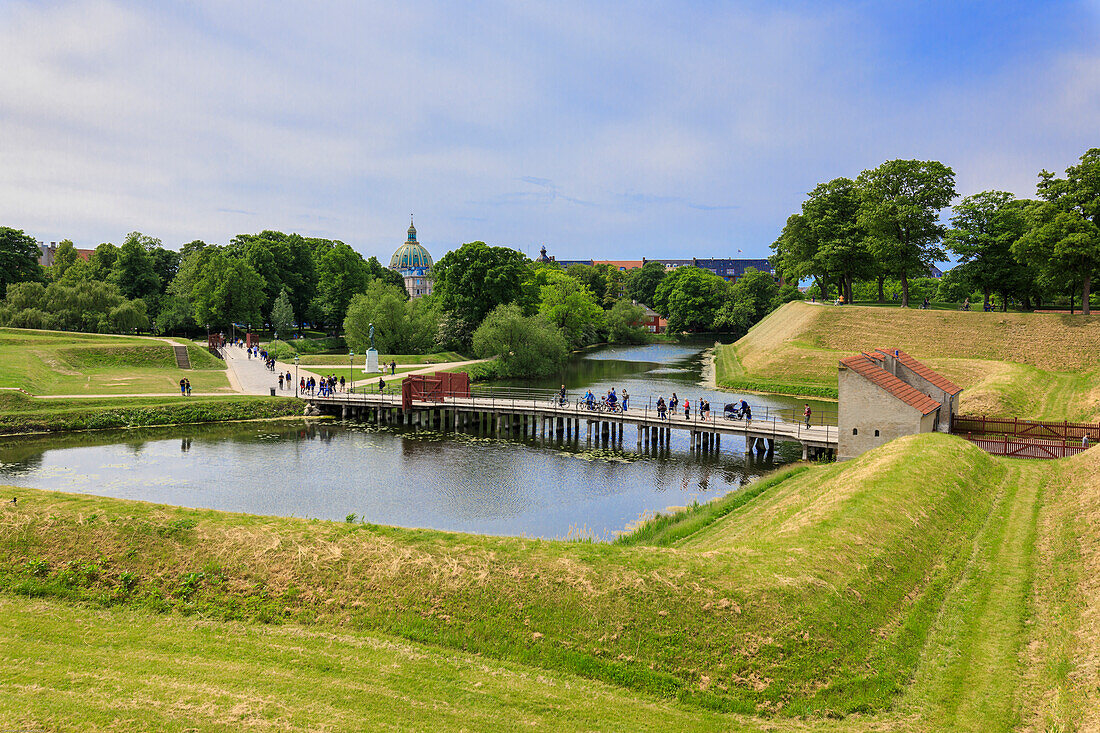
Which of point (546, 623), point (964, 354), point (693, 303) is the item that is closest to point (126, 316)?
point (546, 623)

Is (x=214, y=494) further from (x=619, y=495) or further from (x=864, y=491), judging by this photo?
(x=864, y=491)

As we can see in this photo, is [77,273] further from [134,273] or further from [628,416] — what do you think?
[628,416]

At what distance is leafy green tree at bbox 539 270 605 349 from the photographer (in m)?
94.2

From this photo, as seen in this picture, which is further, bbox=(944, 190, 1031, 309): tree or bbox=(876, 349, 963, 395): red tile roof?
bbox=(944, 190, 1031, 309): tree

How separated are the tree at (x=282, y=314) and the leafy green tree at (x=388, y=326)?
18369 mm

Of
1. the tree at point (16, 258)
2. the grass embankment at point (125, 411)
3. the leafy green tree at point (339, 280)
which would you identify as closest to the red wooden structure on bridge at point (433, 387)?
the grass embankment at point (125, 411)

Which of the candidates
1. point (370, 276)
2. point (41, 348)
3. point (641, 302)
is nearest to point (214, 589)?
point (41, 348)

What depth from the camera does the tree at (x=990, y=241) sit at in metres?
61.1

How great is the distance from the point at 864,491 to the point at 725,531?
4138mm

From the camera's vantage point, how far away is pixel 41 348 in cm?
5572

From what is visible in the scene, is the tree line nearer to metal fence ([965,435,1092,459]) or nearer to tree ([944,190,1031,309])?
tree ([944,190,1031,309])

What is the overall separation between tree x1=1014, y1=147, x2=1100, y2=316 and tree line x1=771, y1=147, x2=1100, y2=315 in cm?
7

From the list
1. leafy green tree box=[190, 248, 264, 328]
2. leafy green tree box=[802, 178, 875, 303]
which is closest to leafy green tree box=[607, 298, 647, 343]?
leafy green tree box=[802, 178, 875, 303]

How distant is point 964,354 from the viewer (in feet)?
185
